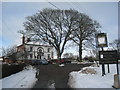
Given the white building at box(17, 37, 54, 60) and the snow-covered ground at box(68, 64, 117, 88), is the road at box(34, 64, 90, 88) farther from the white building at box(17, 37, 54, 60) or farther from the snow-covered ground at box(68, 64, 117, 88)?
the white building at box(17, 37, 54, 60)

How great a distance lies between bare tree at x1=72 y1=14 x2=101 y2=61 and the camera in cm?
4122

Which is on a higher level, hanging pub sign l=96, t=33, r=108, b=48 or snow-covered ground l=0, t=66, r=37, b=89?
hanging pub sign l=96, t=33, r=108, b=48

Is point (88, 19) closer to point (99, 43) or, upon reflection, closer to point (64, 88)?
point (99, 43)

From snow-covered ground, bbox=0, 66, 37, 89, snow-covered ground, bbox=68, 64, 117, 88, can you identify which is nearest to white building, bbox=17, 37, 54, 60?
snow-covered ground, bbox=0, 66, 37, 89

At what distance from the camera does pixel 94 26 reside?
1684 inches

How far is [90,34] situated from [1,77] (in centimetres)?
3250

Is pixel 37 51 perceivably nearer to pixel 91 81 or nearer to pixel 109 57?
pixel 109 57

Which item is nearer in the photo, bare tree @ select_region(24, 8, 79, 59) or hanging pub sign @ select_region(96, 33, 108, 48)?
hanging pub sign @ select_region(96, 33, 108, 48)

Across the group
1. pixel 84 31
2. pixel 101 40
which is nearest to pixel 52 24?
pixel 84 31

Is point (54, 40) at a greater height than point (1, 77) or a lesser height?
greater

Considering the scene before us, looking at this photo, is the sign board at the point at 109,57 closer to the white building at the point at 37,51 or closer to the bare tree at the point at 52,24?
the bare tree at the point at 52,24

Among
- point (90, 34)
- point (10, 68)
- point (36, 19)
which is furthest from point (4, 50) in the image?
point (10, 68)

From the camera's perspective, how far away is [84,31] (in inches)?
1674

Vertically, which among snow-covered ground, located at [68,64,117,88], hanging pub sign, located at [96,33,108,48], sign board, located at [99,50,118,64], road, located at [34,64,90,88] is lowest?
road, located at [34,64,90,88]
